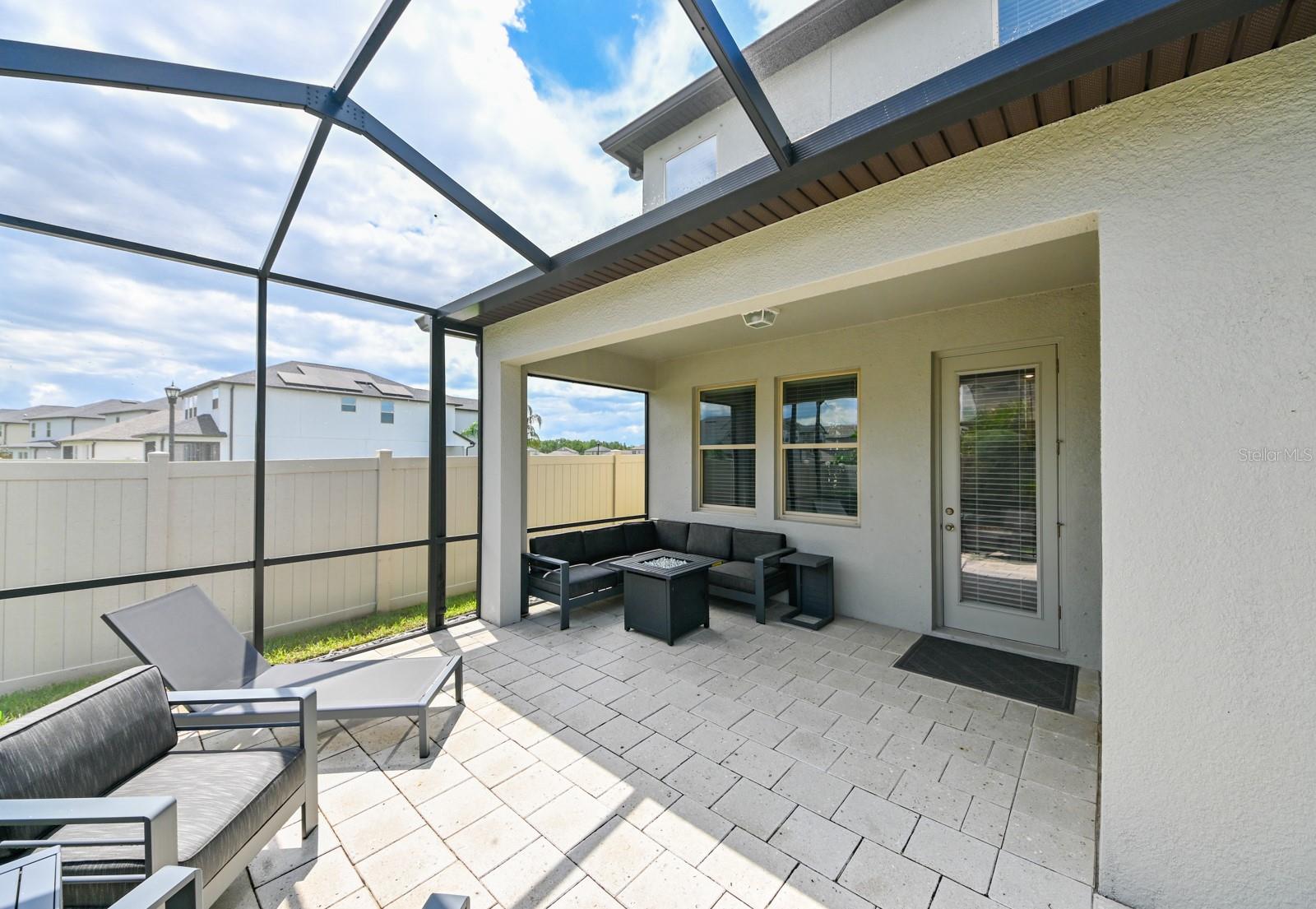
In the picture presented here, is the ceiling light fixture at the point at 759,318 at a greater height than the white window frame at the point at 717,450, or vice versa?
the ceiling light fixture at the point at 759,318

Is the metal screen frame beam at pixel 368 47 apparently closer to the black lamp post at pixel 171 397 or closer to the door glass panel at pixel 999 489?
the black lamp post at pixel 171 397

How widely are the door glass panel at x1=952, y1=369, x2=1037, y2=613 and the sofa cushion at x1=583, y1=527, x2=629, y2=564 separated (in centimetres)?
353

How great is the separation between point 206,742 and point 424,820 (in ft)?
5.39

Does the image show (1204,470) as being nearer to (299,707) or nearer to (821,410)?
(299,707)

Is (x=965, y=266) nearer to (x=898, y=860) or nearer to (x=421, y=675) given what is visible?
(x=898, y=860)

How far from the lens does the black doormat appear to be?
3.37 meters

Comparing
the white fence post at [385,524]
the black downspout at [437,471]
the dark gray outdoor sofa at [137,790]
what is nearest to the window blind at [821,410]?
the black downspout at [437,471]

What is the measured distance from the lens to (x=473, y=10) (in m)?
2.15

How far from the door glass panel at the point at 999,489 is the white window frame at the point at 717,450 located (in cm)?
211

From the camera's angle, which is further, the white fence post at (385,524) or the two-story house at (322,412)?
the white fence post at (385,524)

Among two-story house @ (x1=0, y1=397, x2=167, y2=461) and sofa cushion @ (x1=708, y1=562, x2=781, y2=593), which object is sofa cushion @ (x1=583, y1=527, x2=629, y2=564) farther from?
two-story house @ (x1=0, y1=397, x2=167, y2=461)

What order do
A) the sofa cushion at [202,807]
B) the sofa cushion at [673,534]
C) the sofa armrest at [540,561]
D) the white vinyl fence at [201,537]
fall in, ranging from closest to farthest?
the sofa cushion at [202,807]
the white vinyl fence at [201,537]
the sofa armrest at [540,561]
the sofa cushion at [673,534]

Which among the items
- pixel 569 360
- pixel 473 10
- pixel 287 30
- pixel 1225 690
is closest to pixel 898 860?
pixel 1225 690

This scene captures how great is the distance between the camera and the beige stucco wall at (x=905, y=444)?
384 cm
